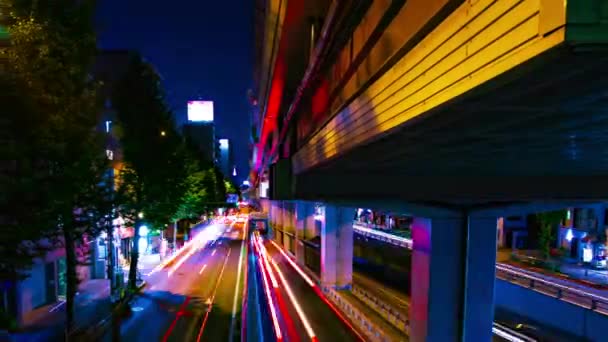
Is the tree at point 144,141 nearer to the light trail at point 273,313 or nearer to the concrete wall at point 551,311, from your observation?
the light trail at point 273,313

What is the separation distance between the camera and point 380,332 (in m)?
13.9

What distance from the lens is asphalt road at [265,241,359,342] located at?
51.0 feet

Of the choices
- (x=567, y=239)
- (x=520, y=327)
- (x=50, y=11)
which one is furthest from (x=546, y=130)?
(x=567, y=239)

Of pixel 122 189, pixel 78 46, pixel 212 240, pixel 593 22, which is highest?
pixel 78 46

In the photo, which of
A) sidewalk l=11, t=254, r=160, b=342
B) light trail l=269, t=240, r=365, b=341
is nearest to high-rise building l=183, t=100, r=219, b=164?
light trail l=269, t=240, r=365, b=341

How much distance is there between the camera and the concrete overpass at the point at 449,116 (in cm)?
214

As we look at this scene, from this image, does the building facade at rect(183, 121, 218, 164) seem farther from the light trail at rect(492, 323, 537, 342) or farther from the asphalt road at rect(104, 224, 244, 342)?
the light trail at rect(492, 323, 537, 342)

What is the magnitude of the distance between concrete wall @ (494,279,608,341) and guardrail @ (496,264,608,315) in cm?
22

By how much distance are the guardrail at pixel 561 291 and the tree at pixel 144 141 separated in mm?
20061

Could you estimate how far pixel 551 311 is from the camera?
17.7 m

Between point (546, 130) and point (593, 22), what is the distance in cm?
256

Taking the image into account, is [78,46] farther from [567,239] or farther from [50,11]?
[567,239]

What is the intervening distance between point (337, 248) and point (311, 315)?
540 cm

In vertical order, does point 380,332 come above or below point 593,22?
below
